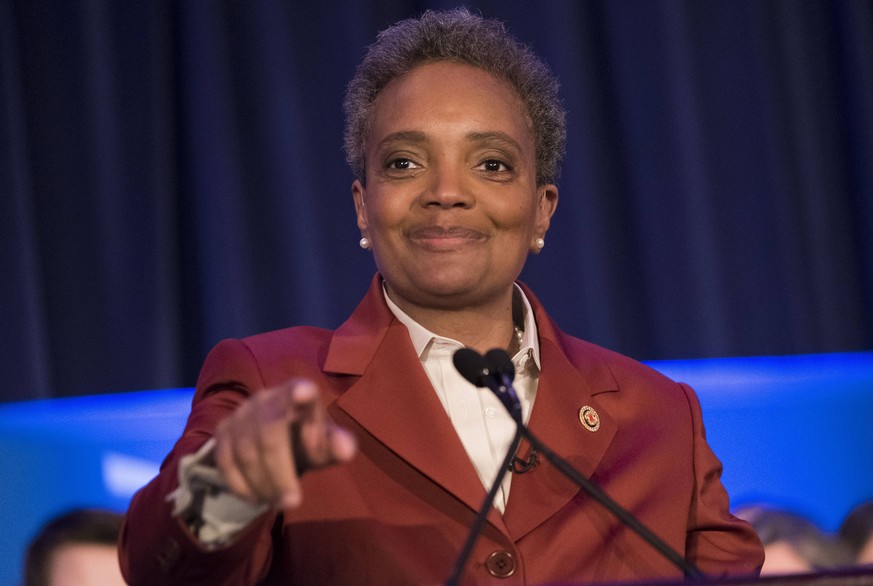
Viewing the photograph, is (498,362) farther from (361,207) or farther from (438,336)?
(361,207)

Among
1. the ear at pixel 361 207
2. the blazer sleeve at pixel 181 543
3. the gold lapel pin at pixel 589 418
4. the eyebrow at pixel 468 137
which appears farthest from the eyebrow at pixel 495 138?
the blazer sleeve at pixel 181 543

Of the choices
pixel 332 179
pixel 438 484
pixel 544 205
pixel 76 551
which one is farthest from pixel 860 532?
pixel 76 551

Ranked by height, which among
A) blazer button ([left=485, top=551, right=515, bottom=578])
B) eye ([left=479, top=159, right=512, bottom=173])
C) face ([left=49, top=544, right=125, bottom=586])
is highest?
eye ([left=479, top=159, right=512, bottom=173])

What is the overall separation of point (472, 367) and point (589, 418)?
622 mm

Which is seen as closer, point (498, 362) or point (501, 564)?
point (498, 362)

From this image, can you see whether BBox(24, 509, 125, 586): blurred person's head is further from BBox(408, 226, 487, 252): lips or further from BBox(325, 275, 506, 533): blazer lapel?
BBox(408, 226, 487, 252): lips

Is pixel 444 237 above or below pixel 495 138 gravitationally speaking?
below

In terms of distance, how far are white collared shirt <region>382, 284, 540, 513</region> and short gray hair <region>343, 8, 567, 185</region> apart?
1.10 feet

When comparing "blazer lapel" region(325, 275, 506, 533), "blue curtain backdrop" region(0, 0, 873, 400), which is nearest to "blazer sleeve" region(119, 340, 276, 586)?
"blazer lapel" region(325, 275, 506, 533)

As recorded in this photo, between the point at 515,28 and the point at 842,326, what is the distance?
1.19 metres

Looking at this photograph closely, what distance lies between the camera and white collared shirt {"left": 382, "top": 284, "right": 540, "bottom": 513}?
5.68 feet

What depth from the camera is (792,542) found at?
2178 millimetres

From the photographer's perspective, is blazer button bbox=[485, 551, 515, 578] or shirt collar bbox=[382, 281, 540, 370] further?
shirt collar bbox=[382, 281, 540, 370]

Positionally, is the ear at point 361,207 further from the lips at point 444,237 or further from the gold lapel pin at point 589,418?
the gold lapel pin at point 589,418
